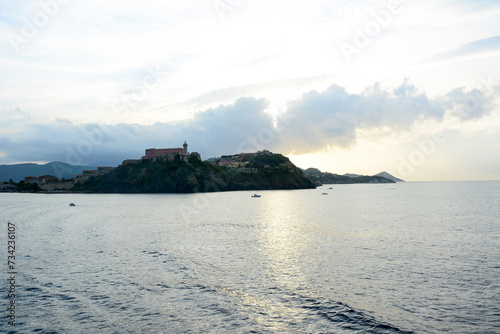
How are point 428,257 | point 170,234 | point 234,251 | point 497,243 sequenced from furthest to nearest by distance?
point 170,234 < point 497,243 < point 234,251 < point 428,257

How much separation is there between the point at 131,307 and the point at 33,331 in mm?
5694

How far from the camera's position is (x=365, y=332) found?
19281 millimetres

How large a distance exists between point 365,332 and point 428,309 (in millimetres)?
6075

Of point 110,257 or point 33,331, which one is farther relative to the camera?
point 110,257

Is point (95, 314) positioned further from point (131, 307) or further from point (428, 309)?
point (428, 309)

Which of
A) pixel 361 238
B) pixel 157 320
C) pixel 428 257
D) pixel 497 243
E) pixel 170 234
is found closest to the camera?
pixel 157 320

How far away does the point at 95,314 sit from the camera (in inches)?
865

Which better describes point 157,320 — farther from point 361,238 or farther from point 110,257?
point 361,238

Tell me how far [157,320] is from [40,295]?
10.9m

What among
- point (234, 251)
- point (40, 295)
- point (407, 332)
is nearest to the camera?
point (407, 332)

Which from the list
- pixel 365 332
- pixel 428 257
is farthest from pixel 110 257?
pixel 428 257

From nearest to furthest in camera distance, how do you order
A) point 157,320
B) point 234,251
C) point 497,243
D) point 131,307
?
point 157,320 < point 131,307 < point 234,251 < point 497,243

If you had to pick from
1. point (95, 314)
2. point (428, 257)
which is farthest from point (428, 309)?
point (95, 314)

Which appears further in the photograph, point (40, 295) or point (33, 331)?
point (40, 295)
